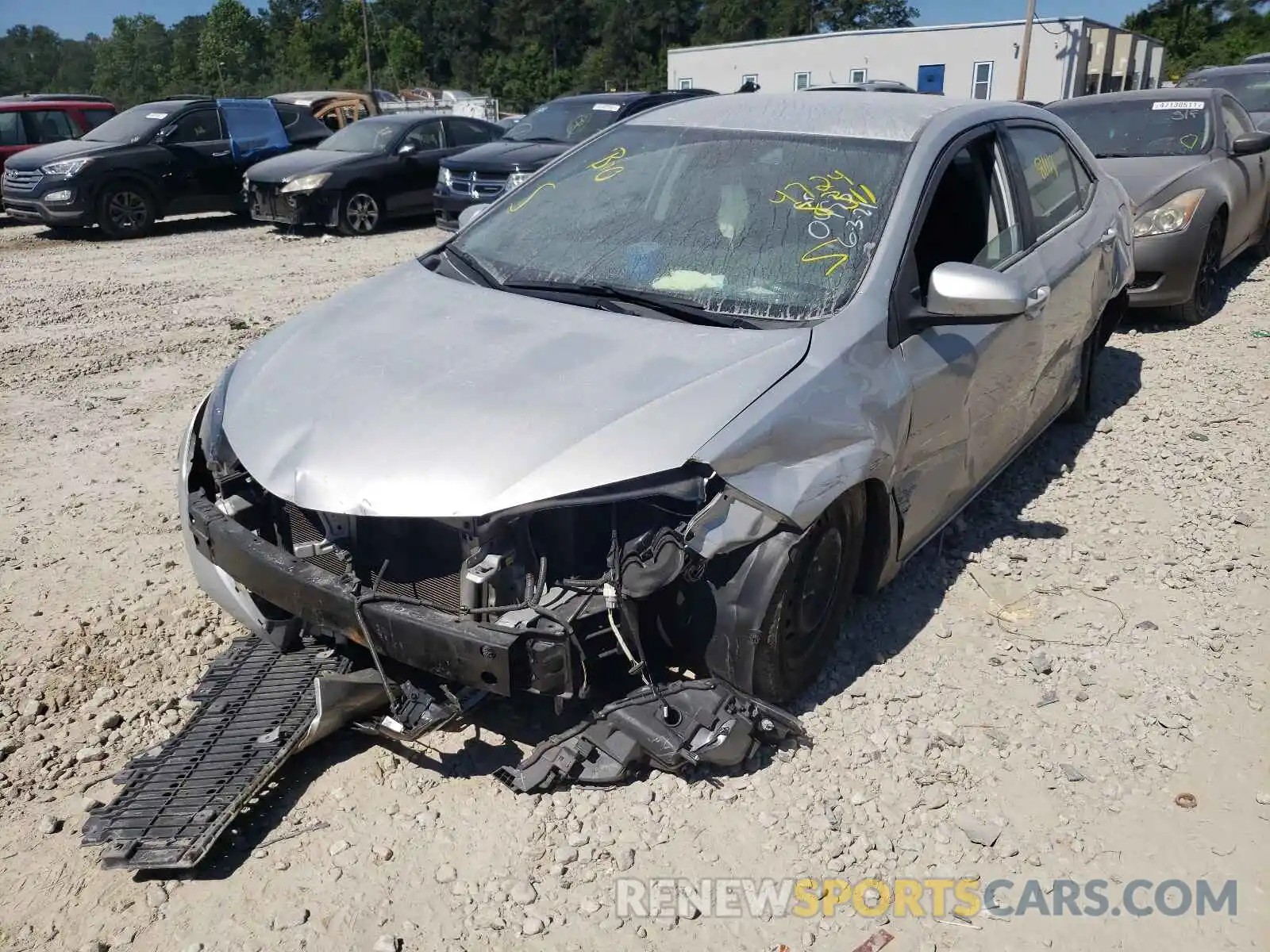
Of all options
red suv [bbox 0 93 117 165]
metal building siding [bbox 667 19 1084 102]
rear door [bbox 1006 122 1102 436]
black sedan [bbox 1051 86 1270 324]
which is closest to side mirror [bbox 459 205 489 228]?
rear door [bbox 1006 122 1102 436]

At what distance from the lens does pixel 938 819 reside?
8.90 ft

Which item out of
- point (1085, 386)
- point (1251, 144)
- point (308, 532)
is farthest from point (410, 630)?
point (1251, 144)

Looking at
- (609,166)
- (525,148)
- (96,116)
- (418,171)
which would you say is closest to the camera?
(609,166)

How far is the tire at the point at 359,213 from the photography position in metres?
12.5

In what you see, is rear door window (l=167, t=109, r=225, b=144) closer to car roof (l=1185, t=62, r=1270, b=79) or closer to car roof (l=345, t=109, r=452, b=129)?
car roof (l=345, t=109, r=452, b=129)

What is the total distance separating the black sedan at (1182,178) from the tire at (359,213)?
8.06m

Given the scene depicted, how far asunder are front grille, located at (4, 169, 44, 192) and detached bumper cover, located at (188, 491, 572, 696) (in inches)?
464

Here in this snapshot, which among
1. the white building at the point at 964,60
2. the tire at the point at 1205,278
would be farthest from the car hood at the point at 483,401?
the white building at the point at 964,60

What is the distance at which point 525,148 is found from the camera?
11875 millimetres

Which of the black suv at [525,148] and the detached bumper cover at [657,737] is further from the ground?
the black suv at [525,148]

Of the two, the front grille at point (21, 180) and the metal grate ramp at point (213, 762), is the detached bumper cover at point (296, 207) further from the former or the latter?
the metal grate ramp at point (213, 762)

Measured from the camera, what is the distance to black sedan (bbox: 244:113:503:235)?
12336 millimetres

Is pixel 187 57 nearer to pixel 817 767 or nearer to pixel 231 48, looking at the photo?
pixel 231 48

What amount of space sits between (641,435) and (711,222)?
1189mm
